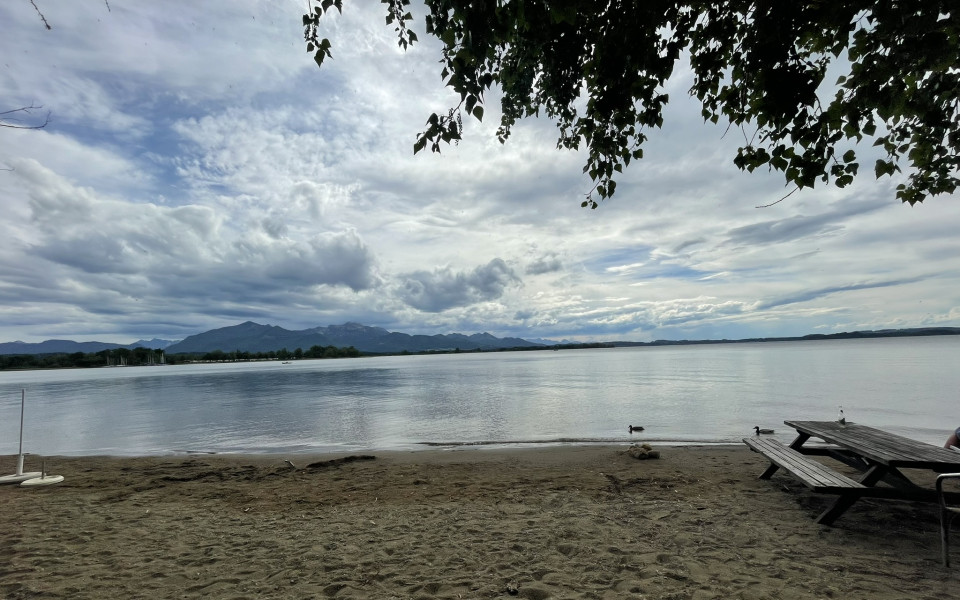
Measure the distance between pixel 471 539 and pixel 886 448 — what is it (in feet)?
17.8

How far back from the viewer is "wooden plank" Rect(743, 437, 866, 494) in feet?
17.7

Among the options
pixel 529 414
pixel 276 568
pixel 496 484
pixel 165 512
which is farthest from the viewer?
pixel 529 414

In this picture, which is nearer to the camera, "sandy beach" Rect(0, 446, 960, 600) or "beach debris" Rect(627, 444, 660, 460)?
"sandy beach" Rect(0, 446, 960, 600)

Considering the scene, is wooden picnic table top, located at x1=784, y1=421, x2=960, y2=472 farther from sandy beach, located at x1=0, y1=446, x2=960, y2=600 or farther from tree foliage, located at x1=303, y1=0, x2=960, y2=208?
tree foliage, located at x1=303, y1=0, x2=960, y2=208

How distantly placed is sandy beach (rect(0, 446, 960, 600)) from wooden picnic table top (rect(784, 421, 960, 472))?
2.89 feet

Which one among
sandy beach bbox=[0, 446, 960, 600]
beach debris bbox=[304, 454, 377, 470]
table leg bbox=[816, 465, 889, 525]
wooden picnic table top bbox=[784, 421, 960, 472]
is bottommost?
beach debris bbox=[304, 454, 377, 470]

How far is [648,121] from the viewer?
4.95m

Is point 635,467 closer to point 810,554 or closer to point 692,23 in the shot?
point 810,554

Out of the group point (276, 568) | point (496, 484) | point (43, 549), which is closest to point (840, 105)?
point (276, 568)

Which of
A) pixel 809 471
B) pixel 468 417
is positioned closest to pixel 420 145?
pixel 809 471

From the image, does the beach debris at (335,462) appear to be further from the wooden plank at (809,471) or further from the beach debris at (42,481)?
the wooden plank at (809,471)

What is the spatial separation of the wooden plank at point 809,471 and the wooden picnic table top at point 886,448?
1.34 ft

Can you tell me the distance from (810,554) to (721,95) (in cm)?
491

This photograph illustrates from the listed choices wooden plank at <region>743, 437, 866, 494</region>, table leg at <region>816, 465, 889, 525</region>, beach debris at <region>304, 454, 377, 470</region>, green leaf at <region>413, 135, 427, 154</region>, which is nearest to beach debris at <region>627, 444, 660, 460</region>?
wooden plank at <region>743, 437, 866, 494</region>
